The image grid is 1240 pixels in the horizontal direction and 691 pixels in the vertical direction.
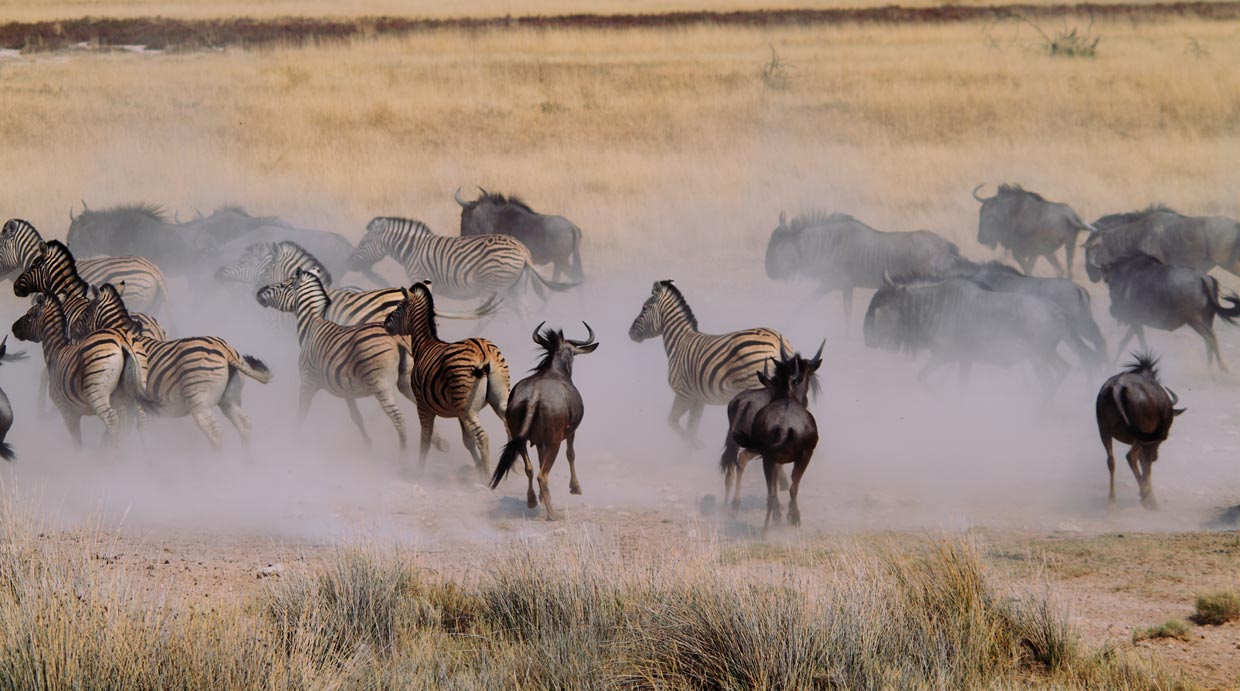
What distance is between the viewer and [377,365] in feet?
36.5

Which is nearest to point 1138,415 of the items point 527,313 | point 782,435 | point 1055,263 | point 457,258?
point 782,435

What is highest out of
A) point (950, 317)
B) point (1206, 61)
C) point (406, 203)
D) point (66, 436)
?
point (1206, 61)

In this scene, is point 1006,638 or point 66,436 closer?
point 1006,638

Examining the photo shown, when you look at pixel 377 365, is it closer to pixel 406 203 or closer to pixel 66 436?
pixel 66 436

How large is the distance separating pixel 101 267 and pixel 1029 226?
10838 millimetres

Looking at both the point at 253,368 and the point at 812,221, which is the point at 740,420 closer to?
the point at 253,368

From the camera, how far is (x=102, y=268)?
14352 millimetres

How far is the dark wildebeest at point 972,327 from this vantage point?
12617 mm

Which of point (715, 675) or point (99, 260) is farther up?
point (99, 260)

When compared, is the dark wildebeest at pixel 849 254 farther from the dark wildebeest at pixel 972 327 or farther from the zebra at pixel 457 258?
the zebra at pixel 457 258

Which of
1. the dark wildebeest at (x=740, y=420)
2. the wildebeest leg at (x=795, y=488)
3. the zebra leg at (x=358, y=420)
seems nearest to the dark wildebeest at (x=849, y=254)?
the zebra leg at (x=358, y=420)

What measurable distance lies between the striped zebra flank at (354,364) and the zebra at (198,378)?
539 mm

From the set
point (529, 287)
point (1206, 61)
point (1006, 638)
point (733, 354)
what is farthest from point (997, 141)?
point (1006, 638)

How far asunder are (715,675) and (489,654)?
44.8 inches
